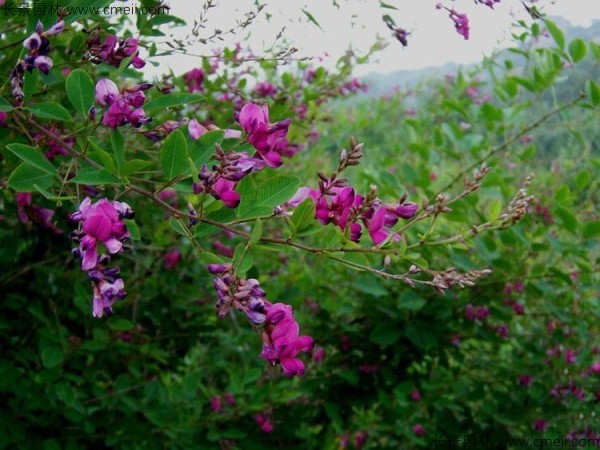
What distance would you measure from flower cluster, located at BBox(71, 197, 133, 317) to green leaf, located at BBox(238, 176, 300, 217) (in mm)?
145

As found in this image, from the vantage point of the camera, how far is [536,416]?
2062 mm

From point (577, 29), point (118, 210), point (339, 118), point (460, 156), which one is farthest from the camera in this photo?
point (577, 29)

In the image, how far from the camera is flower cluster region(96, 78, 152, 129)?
806 mm

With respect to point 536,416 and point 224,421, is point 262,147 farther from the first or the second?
point 536,416

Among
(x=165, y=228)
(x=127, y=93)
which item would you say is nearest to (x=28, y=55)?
(x=127, y=93)

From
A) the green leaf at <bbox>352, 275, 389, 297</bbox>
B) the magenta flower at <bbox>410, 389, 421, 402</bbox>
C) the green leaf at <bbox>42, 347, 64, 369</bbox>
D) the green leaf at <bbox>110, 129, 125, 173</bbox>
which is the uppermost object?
the green leaf at <bbox>110, 129, 125, 173</bbox>

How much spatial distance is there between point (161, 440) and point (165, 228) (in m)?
0.59

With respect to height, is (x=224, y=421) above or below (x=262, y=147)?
below

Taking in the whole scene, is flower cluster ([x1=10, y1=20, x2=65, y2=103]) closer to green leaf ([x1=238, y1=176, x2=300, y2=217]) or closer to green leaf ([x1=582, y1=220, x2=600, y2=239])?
green leaf ([x1=238, y1=176, x2=300, y2=217])

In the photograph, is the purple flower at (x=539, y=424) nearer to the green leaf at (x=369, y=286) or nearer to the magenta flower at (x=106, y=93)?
the green leaf at (x=369, y=286)

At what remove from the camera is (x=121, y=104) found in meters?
0.80

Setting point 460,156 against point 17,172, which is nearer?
point 17,172

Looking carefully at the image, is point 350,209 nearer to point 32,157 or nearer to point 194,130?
point 194,130

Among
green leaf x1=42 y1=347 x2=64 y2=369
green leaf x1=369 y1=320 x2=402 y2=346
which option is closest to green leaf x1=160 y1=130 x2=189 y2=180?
green leaf x1=42 y1=347 x2=64 y2=369
